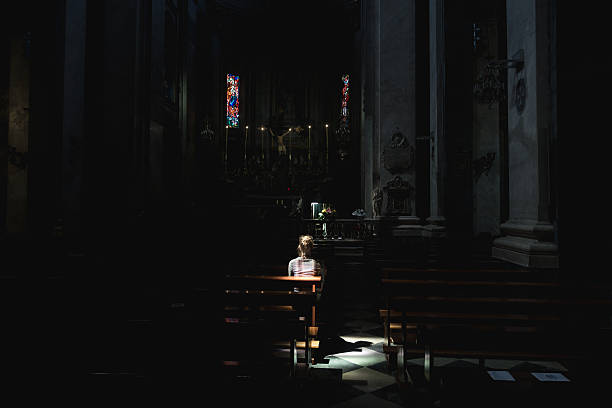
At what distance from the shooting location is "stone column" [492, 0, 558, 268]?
5.15 metres

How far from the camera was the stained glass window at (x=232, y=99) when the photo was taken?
2570 cm

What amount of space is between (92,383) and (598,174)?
19.1ft

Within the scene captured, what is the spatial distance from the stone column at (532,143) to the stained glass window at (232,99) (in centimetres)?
2142

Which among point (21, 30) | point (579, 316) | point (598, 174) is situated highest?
point (21, 30)

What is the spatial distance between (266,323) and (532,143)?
A: 14.7 ft

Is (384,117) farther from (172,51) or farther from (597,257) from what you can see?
(172,51)

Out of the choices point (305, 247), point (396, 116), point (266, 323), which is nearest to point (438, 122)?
point (396, 116)

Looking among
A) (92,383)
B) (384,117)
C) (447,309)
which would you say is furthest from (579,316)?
(384,117)

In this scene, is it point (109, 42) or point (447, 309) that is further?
point (109, 42)

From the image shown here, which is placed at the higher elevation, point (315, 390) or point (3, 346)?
point (3, 346)

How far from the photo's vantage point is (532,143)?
17.9 ft

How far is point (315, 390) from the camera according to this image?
3.64 m

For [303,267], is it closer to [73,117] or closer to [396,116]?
[73,117]

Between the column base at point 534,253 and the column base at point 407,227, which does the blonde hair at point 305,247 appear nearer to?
the column base at point 534,253
